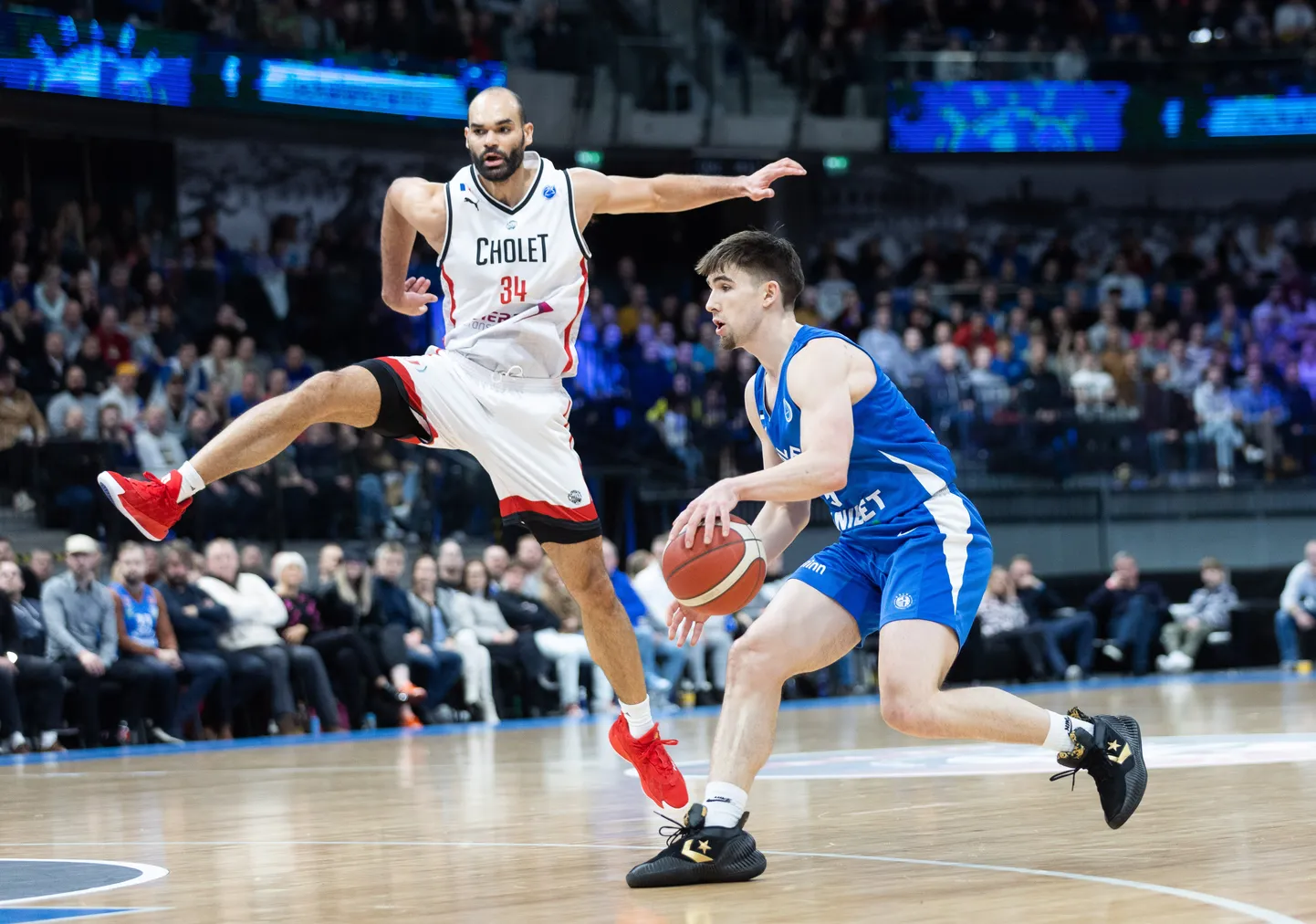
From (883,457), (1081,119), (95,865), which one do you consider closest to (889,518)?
(883,457)

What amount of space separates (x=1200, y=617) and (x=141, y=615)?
999 cm

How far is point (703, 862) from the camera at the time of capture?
478 centimetres

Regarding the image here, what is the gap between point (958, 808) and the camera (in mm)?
6348

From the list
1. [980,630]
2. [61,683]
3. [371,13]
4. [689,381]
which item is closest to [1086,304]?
[689,381]

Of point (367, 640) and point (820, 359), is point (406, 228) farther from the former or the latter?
point (367, 640)

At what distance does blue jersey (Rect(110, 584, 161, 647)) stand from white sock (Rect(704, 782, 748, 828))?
25.9 feet

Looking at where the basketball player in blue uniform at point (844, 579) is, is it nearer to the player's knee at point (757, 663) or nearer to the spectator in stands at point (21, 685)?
the player's knee at point (757, 663)

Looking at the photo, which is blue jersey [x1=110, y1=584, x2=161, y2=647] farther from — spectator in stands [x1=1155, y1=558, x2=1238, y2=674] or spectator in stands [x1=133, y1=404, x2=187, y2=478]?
spectator in stands [x1=1155, y1=558, x2=1238, y2=674]

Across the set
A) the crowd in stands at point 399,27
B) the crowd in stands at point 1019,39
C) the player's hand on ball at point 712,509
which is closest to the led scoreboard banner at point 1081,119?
the crowd in stands at point 1019,39

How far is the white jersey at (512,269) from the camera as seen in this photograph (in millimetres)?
6035

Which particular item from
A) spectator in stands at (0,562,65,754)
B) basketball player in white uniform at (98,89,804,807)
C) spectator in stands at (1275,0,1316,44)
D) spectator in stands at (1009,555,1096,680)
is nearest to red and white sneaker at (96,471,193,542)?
basketball player in white uniform at (98,89,804,807)

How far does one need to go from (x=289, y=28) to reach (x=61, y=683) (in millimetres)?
9531

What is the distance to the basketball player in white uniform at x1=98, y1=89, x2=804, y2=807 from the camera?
5949mm

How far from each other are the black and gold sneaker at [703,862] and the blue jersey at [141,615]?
7960 millimetres
